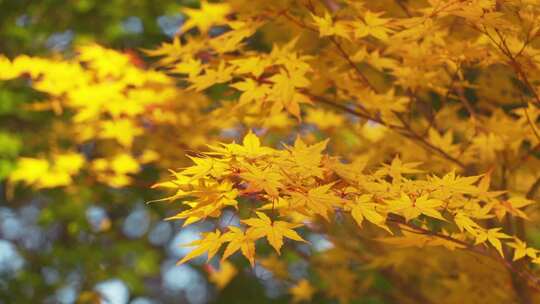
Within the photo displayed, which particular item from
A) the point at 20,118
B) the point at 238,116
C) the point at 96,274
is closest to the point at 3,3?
the point at 20,118

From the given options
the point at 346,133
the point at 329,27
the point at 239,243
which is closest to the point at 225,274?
the point at 346,133

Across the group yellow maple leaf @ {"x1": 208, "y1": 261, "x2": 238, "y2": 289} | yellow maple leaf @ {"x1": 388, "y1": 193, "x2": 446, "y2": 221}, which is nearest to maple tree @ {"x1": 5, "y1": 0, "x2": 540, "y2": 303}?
yellow maple leaf @ {"x1": 388, "y1": 193, "x2": 446, "y2": 221}

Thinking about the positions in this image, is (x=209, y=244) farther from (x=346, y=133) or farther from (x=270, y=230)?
(x=346, y=133)

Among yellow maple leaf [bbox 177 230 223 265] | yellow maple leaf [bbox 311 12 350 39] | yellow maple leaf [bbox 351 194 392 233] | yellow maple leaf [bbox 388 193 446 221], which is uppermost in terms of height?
yellow maple leaf [bbox 311 12 350 39]

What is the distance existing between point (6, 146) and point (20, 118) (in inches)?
36.3

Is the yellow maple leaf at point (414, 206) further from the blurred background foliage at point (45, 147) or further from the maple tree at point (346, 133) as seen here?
the blurred background foliage at point (45, 147)

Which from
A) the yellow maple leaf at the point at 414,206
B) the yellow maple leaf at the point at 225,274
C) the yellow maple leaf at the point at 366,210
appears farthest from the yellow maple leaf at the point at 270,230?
the yellow maple leaf at the point at 225,274

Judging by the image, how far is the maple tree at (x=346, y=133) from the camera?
1.77m

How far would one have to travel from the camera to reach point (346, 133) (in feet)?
15.7

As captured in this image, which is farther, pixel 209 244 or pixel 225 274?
pixel 225 274

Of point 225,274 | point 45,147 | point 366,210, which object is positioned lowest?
point 225,274

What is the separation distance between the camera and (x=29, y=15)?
478cm

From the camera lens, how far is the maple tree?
1771 millimetres

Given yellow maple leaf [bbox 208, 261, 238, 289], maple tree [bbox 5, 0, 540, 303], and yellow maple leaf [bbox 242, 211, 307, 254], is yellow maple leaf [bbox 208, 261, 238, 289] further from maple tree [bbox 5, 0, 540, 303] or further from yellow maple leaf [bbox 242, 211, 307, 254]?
yellow maple leaf [bbox 242, 211, 307, 254]
